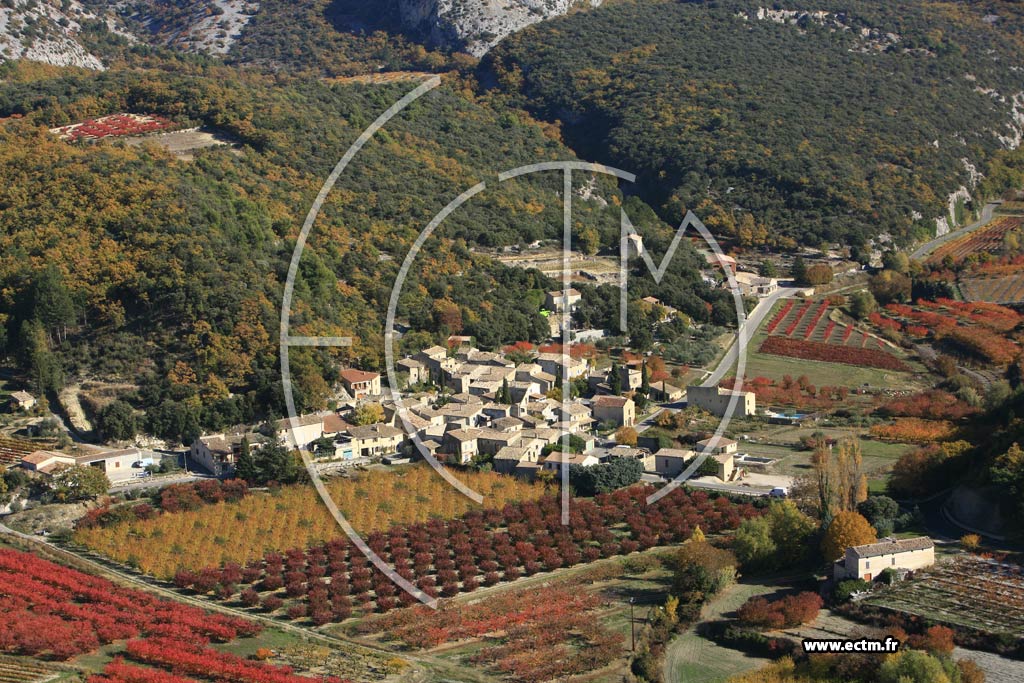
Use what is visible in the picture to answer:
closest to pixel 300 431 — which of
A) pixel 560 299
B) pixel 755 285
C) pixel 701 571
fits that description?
pixel 701 571

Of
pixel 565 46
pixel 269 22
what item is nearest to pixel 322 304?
pixel 565 46

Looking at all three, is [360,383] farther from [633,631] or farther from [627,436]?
[633,631]

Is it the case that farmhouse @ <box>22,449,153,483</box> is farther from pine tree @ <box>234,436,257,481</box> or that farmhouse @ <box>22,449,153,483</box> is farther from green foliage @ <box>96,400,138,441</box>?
pine tree @ <box>234,436,257,481</box>

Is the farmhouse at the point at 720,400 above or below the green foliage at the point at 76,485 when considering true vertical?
above

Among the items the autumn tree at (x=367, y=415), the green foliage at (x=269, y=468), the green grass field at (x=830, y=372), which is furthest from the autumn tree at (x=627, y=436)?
the green foliage at (x=269, y=468)

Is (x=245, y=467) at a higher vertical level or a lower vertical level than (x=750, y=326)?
lower

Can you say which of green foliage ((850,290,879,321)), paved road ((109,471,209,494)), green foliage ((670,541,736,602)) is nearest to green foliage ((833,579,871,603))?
green foliage ((670,541,736,602))

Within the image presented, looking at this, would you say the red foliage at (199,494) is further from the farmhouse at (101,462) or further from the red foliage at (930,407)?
the red foliage at (930,407)
